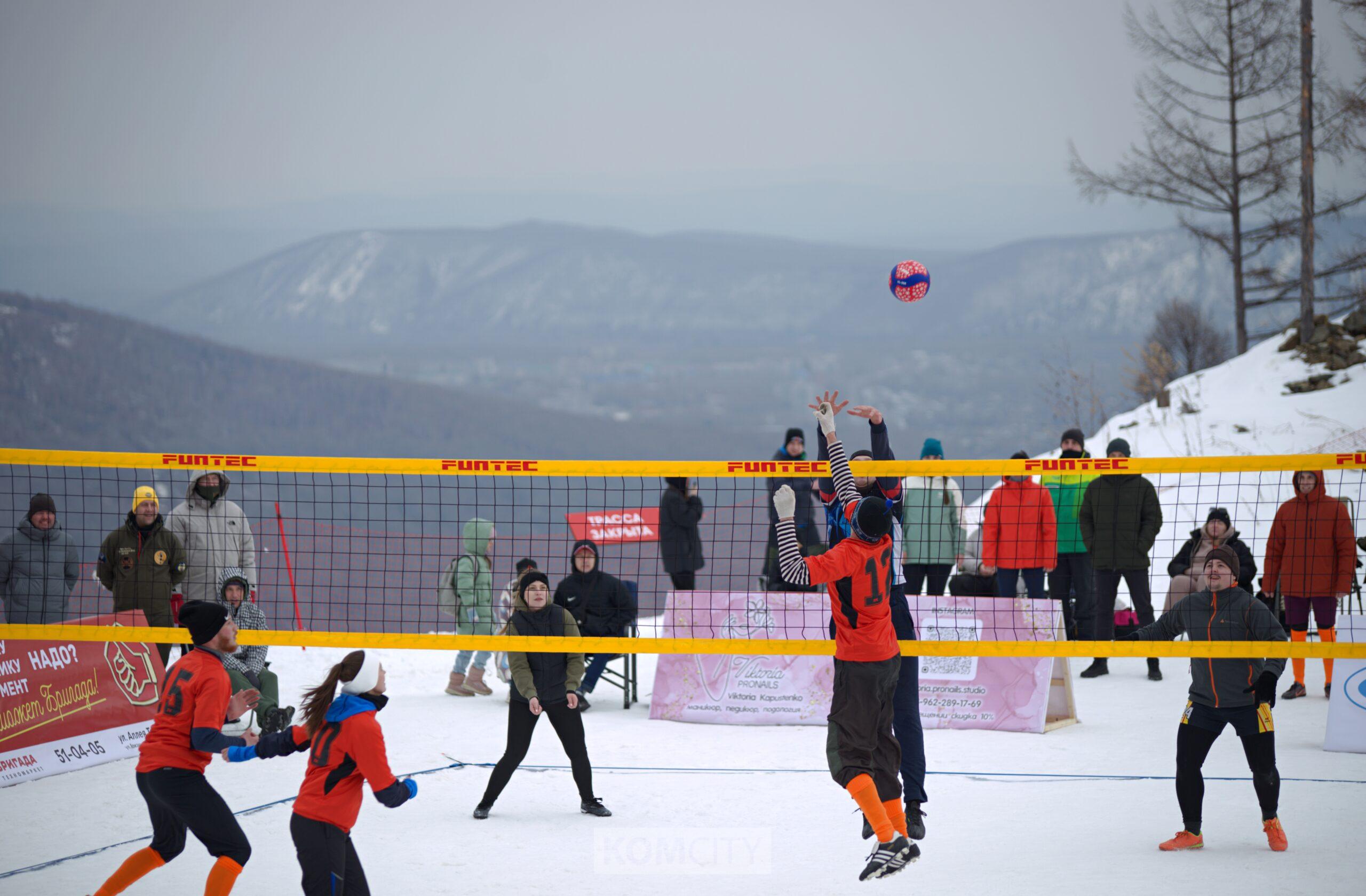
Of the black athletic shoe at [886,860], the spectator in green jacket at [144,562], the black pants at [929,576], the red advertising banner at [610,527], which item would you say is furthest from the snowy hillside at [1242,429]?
the spectator in green jacket at [144,562]

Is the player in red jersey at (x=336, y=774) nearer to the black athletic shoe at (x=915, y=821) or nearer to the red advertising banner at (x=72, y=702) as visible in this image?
the black athletic shoe at (x=915, y=821)

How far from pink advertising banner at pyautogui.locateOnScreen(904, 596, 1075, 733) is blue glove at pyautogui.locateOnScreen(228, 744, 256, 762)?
5.66 meters

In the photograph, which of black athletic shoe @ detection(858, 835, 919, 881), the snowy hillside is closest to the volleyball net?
black athletic shoe @ detection(858, 835, 919, 881)

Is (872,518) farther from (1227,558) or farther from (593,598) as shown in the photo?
(593,598)

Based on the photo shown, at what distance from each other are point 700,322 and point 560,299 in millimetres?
15829

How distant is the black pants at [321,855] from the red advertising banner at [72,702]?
13.4 ft

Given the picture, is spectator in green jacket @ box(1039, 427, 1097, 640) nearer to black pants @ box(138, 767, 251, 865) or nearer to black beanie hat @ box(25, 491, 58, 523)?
black pants @ box(138, 767, 251, 865)

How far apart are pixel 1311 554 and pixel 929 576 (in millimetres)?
3170

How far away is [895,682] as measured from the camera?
18.0 ft

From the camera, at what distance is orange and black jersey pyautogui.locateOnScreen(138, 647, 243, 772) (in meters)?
4.75

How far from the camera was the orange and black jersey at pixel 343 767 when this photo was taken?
4.42 m

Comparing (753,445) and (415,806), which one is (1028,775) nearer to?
(415,806)

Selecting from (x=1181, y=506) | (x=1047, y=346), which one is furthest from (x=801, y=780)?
(x=1047, y=346)

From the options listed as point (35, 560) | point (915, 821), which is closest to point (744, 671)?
point (915, 821)
